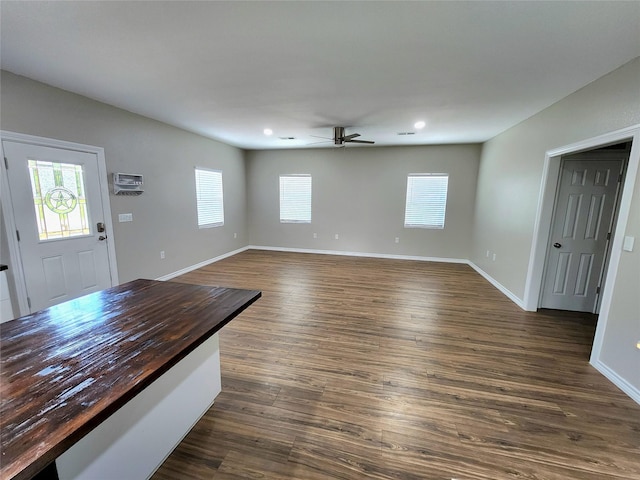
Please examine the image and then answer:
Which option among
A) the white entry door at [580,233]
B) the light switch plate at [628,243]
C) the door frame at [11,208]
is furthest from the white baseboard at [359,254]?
the door frame at [11,208]

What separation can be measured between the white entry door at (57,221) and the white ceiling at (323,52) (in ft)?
2.65

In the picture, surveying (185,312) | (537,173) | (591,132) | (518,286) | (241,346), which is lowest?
(241,346)

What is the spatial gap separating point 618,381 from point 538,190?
221 centimetres

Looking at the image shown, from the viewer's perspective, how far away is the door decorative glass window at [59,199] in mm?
2883

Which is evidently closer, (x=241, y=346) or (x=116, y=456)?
(x=116, y=456)

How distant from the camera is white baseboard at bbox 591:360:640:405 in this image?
78.4 inches

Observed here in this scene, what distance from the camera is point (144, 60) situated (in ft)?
7.53

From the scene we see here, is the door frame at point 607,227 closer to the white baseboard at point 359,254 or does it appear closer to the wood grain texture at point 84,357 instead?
the white baseboard at point 359,254

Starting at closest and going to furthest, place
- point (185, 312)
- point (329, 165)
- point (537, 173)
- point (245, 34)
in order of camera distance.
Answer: point (185, 312) → point (245, 34) → point (537, 173) → point (329, 165)

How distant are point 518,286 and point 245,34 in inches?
172

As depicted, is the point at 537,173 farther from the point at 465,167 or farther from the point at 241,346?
the point at 241,346

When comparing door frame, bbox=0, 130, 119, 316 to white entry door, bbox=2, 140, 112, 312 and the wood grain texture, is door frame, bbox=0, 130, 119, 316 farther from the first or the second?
the wood grain texture

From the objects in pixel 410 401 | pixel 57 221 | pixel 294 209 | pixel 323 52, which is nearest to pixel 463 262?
pixel 294 209

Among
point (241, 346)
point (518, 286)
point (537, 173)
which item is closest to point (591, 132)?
point (537, 173)
